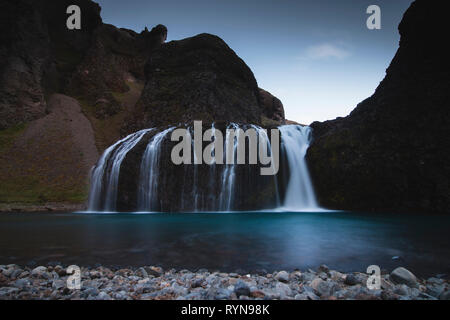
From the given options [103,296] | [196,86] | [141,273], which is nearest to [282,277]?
[141,273]

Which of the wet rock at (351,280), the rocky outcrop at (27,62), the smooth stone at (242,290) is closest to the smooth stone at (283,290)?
the smooth stone at (242,290)

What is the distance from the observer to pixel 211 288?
2.94 metres

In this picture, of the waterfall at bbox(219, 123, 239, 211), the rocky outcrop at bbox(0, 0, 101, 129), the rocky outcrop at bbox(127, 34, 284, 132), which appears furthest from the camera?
the rocky outcrop at bbox(127, 34, 284, 132)

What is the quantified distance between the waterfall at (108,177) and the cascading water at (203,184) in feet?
0.27

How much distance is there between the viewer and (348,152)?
16.9 meters

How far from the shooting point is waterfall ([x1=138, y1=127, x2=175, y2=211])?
17562 millimetres

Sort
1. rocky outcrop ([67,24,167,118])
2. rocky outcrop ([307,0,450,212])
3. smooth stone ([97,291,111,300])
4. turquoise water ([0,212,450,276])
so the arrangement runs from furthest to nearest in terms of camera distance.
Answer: rocky outcrop ([67,24,167,118]), rocky outcrop ([307,0,450,212]), turquoise water ([0,212,450,276]), smooth stone ([97,291,111,300])

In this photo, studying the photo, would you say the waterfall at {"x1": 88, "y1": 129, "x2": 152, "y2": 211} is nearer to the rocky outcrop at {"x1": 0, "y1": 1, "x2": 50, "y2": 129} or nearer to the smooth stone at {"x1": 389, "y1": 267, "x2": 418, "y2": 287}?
the smooth stone at {"x1": 389, "y1": 267, "x2": 418, "y2": 287}

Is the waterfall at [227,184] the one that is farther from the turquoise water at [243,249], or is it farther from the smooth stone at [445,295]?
the smooth stone at [445,295]

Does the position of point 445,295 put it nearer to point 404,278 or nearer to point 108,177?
point 404,278

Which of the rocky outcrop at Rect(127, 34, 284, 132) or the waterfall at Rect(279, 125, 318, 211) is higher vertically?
the rocky outcrop at Rect(127, 34, 284, 132)

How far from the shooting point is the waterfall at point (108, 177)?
1864 cm

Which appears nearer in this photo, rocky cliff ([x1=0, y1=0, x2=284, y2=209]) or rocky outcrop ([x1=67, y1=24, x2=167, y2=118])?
rocky cliff ([x1=0, y1=0, x2=284, y2=209])

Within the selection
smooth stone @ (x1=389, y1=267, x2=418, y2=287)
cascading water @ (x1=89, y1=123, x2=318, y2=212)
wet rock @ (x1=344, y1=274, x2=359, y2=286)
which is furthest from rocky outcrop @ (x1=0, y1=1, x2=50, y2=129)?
smooth stone @ (x1=389, y1=267, x2=418, y2=287)
